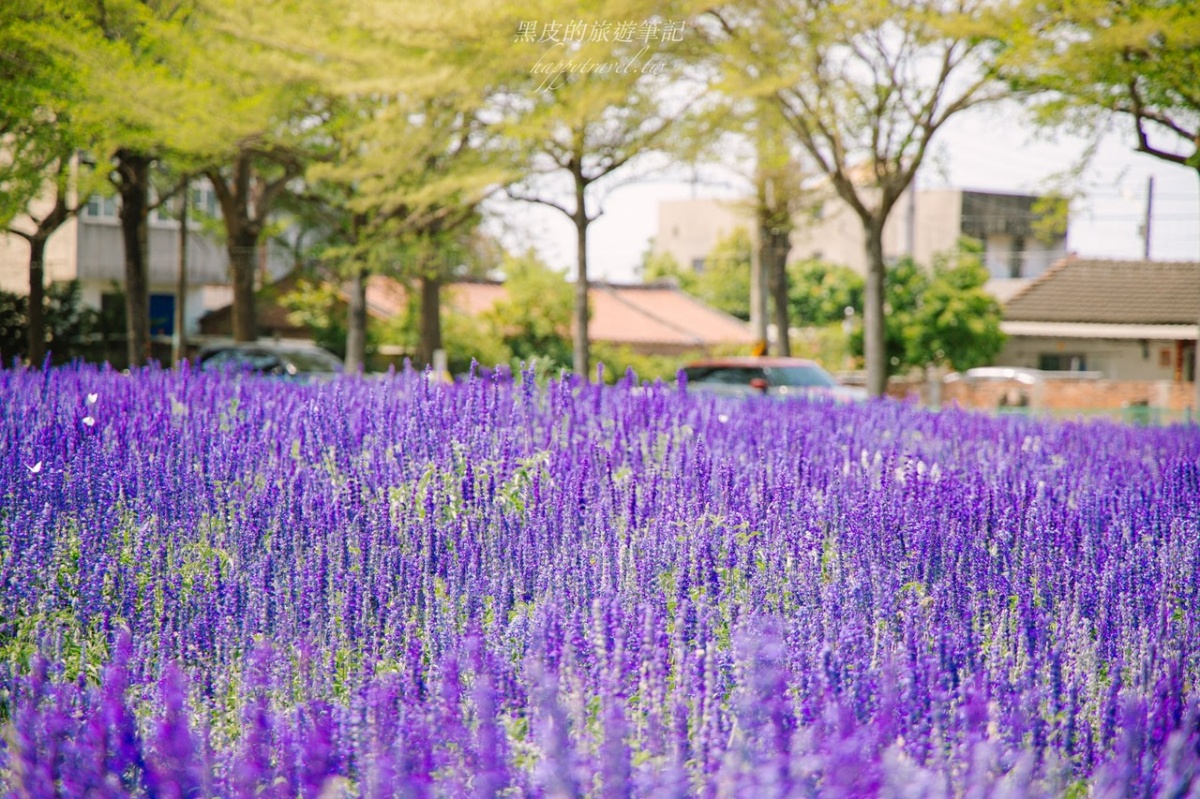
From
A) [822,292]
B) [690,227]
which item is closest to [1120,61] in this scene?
[822,292]

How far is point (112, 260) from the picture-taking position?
126 ft

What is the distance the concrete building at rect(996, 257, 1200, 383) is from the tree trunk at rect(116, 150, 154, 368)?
106 ft

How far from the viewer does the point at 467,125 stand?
21.2 meters

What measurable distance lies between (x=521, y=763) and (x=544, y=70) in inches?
659

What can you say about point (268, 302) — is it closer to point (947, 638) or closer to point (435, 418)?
point (435, 418)

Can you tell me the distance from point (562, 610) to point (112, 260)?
38.7 m

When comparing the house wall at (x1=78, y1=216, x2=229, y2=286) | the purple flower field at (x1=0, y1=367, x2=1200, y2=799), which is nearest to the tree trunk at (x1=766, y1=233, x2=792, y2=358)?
the house wall at (x1=78, y1=216, x2=229, y2=286)

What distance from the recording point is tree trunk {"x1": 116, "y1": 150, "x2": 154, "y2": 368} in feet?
63.2

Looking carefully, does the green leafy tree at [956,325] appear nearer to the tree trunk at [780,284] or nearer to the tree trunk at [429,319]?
the tree trunk at [780,284]

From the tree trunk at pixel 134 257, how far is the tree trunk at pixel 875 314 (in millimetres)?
11654

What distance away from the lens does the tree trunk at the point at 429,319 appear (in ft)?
86.7

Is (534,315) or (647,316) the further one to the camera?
(647,316)

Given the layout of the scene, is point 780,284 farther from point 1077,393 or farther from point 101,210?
point 101,210

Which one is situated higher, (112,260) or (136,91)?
(136,91)
